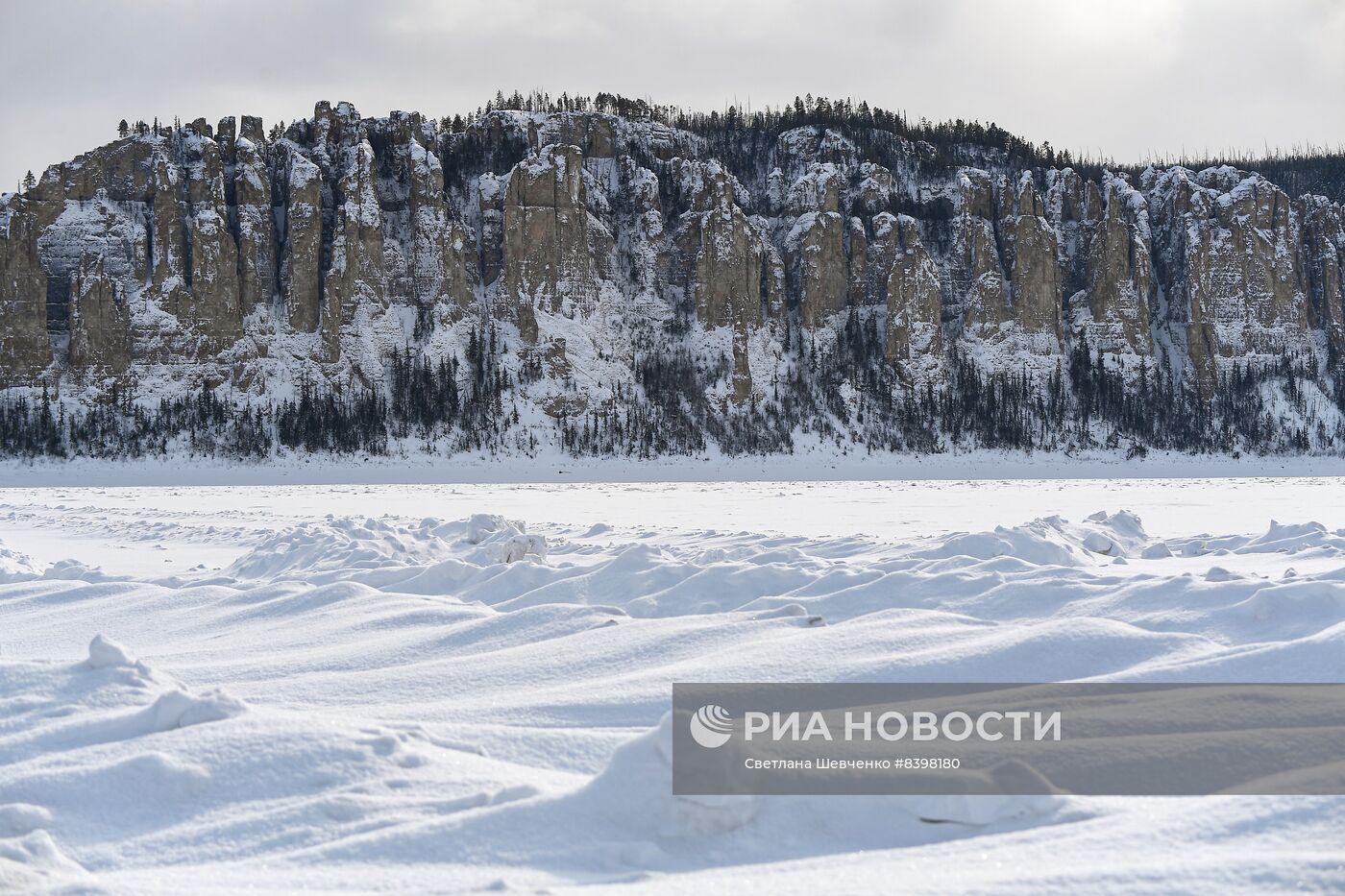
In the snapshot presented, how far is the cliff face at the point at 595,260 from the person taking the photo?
7688cm

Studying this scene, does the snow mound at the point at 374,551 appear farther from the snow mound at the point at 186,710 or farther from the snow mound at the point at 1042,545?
the snow mound at the point at 186,710

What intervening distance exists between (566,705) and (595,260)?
81.0 m

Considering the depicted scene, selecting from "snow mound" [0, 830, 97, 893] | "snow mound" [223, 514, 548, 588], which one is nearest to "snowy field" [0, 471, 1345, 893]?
"snow mound" [0, 830, 97, 893]

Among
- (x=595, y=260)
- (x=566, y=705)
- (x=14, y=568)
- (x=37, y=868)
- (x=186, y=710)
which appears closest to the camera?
(x=37, y=868)

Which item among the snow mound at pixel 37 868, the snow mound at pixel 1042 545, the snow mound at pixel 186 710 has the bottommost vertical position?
the snow mound at pixel 37 868

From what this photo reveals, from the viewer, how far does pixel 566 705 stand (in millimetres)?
4887

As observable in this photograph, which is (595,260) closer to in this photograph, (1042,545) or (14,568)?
(14,568)

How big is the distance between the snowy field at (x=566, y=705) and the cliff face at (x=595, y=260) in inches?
2710

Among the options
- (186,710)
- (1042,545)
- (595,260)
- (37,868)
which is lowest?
(37,868)

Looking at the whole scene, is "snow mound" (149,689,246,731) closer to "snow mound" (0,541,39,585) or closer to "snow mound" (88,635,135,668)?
"snow mound" (88,635,135,668)

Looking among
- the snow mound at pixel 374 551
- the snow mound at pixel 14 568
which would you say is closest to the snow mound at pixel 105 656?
the snow mound at pixel 374 551

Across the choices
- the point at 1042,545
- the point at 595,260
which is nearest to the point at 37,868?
the point at 1042,545

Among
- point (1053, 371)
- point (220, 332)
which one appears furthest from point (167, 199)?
point (1053, 371)

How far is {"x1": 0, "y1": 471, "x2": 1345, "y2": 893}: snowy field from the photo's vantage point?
3070mm
